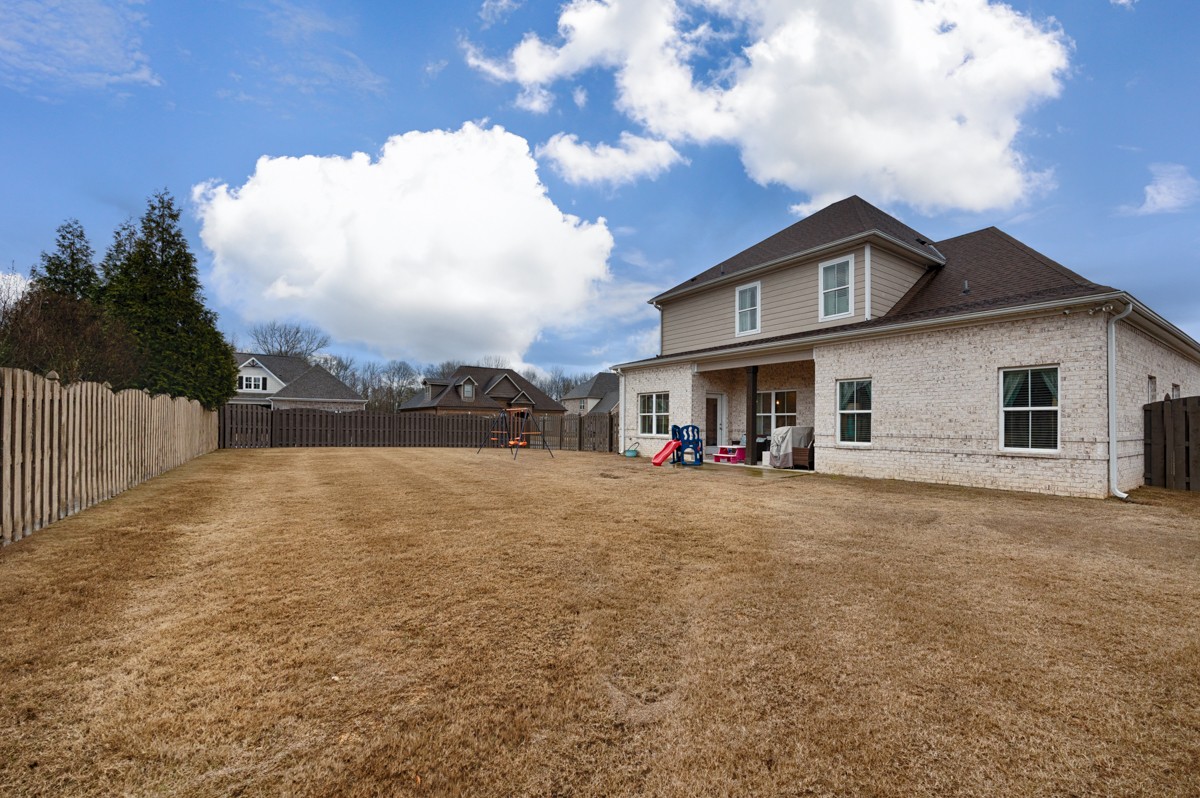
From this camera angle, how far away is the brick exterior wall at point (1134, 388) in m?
9.56

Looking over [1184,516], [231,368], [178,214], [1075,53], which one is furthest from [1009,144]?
[231,368]

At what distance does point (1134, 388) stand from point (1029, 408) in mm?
2672

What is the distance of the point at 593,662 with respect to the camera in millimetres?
2855

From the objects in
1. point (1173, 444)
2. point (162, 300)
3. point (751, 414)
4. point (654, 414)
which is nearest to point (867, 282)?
point (751, 414)

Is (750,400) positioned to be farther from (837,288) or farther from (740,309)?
(837,288)

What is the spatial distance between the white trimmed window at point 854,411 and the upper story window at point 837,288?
7.09ft

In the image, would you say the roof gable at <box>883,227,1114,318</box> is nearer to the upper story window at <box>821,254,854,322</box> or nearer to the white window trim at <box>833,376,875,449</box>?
the upper story window at <box>821,254,854,322</box>

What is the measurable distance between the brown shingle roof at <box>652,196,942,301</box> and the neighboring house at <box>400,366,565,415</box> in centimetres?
2504

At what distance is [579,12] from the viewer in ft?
35.6

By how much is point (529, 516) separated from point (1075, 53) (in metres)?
14.1

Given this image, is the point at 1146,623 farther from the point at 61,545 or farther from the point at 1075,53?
the point at 1075,53

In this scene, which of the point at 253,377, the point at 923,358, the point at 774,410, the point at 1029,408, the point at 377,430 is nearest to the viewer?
the point at 1029,408

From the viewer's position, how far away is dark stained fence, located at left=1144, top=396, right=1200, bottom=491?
33.2ft

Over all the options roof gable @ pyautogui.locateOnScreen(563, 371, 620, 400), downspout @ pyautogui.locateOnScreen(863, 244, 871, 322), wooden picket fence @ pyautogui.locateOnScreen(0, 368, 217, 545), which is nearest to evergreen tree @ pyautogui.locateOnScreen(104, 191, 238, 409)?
wooden picket fence @ pyautogui.locateOnScreen(0, 368, 217, 545)
